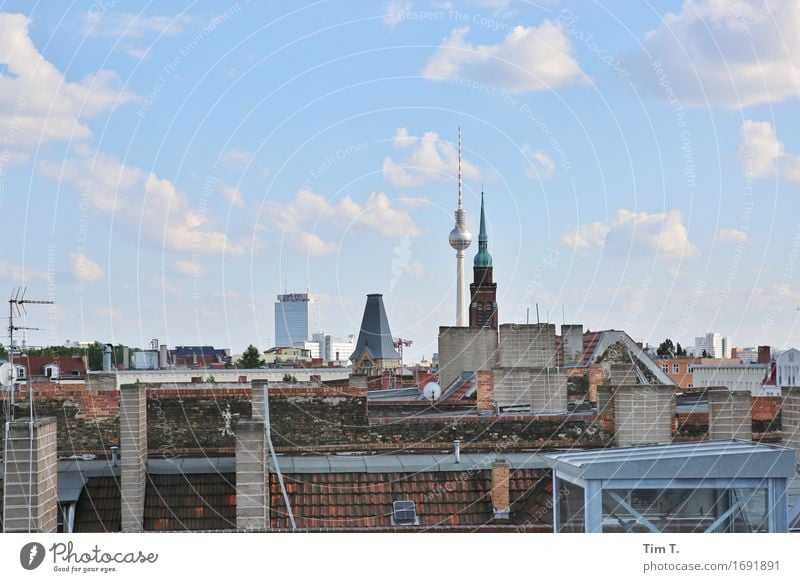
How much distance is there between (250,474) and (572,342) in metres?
16.2

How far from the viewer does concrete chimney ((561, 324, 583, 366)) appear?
27.6 metres

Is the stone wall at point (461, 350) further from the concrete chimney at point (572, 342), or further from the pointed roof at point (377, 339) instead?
the pointed roof at point (377, 339)

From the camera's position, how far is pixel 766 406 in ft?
63.0

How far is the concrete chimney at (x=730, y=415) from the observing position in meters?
16.2

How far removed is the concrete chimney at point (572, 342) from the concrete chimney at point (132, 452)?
15082 millimetres

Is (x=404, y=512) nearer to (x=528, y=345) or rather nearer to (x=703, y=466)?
(x=703, y=466)

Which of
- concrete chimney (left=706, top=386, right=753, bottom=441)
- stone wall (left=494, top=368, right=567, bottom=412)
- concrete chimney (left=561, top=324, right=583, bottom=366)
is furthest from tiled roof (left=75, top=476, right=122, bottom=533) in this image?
concrete chimney (left=561, top=324, right=583, bottom=366)

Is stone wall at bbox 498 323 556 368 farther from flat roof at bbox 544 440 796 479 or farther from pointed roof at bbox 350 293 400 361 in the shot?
pointed roof at bbox 350 293 400 361

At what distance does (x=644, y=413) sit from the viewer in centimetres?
1659

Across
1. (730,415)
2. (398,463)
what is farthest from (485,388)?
(398,463)

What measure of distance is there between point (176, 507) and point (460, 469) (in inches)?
147

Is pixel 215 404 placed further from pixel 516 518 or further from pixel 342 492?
pixel 516 518
